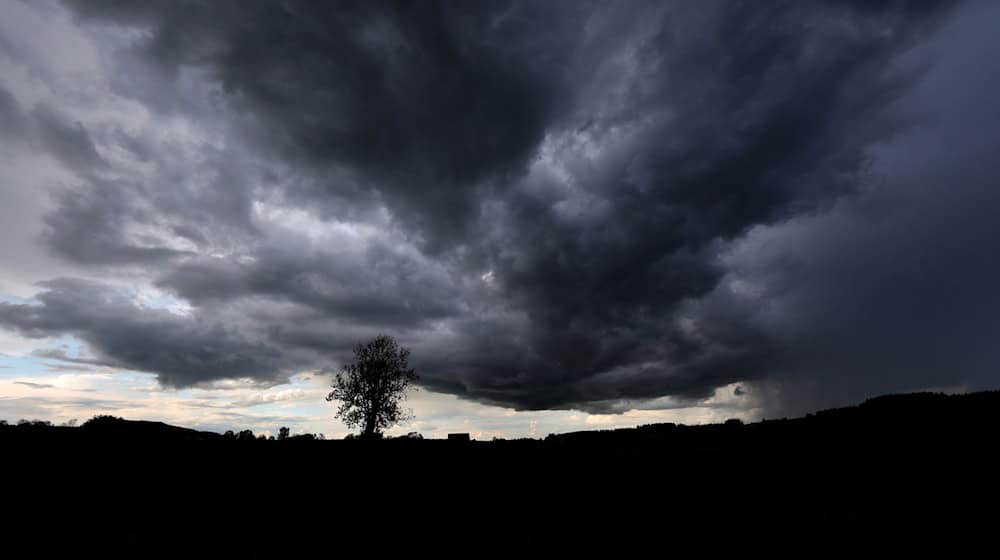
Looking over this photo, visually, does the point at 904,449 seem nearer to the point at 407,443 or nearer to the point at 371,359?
the point at 407,443

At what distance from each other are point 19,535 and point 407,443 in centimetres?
2086

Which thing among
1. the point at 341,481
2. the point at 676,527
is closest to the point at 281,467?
the point at 341,481

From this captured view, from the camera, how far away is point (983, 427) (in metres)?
25.8

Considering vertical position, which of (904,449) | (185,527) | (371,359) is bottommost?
(185,527)

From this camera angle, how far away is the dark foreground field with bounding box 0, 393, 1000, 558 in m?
15.3

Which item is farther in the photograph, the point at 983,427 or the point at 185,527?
the point at 983,427

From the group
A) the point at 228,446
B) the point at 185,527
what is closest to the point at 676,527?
the point at 185,527

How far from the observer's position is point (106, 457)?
25234mm

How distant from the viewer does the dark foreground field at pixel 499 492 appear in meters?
15.3

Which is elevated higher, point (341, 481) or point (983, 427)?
point (983, 427)

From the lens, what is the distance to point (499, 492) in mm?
21734

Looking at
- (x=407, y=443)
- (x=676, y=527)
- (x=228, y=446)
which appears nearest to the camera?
(x=676, y=527)

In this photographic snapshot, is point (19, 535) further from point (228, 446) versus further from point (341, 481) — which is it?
point (228, 446)

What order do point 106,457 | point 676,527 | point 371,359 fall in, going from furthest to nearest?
point 371,359, point 106,457, point 676,527
